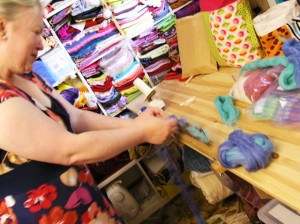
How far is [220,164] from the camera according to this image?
99 cm

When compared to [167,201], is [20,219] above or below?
above

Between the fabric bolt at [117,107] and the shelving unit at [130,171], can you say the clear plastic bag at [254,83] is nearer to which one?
the shelving unit at [130,171]

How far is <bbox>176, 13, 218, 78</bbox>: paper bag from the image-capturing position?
1811mm

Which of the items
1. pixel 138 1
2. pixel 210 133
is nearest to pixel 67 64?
pixel 138 1

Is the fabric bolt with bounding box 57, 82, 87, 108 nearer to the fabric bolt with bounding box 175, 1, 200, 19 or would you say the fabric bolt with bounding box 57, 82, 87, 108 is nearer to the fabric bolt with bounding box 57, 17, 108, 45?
the fabric bolt with bounding box 57, 17, 108, 45

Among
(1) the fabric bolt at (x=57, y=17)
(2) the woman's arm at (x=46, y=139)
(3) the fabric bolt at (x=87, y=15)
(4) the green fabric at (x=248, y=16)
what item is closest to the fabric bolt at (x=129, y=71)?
(3) the fabric bolt at (x=87, y=15)

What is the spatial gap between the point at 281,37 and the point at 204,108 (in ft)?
1.51

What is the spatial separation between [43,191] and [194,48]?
4.38ft

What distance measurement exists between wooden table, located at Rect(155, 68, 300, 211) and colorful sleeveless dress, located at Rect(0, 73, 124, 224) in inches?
18.7

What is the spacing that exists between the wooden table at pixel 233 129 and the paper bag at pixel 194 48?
6 cm

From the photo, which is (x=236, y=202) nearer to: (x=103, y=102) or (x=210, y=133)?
(x=210, y=133)

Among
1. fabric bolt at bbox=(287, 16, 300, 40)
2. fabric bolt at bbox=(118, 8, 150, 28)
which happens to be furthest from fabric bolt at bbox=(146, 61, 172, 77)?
fabric bolt at bbox=(287, 16, 300, 40)

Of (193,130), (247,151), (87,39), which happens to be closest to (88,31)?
(87,39)

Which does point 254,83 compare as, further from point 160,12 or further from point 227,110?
point 160,12
